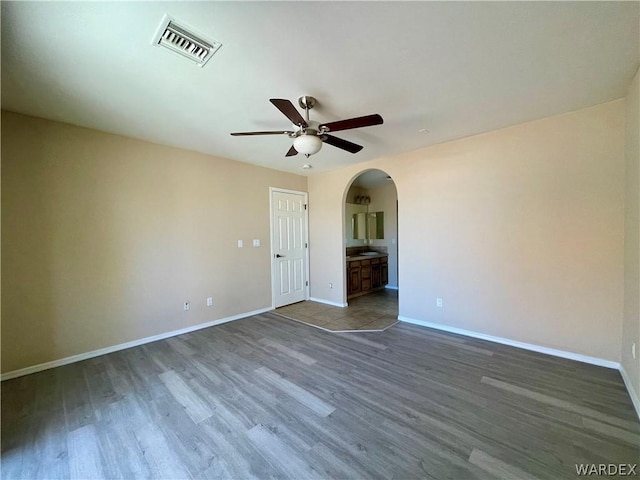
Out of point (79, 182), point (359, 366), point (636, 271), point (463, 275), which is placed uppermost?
point (79, 182)

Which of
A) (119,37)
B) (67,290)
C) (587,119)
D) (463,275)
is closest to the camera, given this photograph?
(119,37)

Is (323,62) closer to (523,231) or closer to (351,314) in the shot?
(523,231)

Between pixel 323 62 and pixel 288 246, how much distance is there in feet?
11.6

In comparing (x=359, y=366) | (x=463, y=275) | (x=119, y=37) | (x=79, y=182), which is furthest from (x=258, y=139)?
(x=463, y=275)

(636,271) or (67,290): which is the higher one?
(636,271)

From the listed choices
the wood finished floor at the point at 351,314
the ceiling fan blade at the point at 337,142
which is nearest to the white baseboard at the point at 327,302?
the wood finished floor at the point at 351,314

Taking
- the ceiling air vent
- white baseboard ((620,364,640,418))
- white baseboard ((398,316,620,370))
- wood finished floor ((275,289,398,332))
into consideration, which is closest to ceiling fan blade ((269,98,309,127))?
the ceiling air vent

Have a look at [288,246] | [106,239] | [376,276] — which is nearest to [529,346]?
[376,276]

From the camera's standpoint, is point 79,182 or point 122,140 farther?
point 122,140

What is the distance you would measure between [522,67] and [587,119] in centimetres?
134

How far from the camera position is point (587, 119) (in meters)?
2.53

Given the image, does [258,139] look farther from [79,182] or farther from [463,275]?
[463,275]

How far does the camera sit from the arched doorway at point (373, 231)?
5.83 metres

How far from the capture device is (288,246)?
16.4ft
